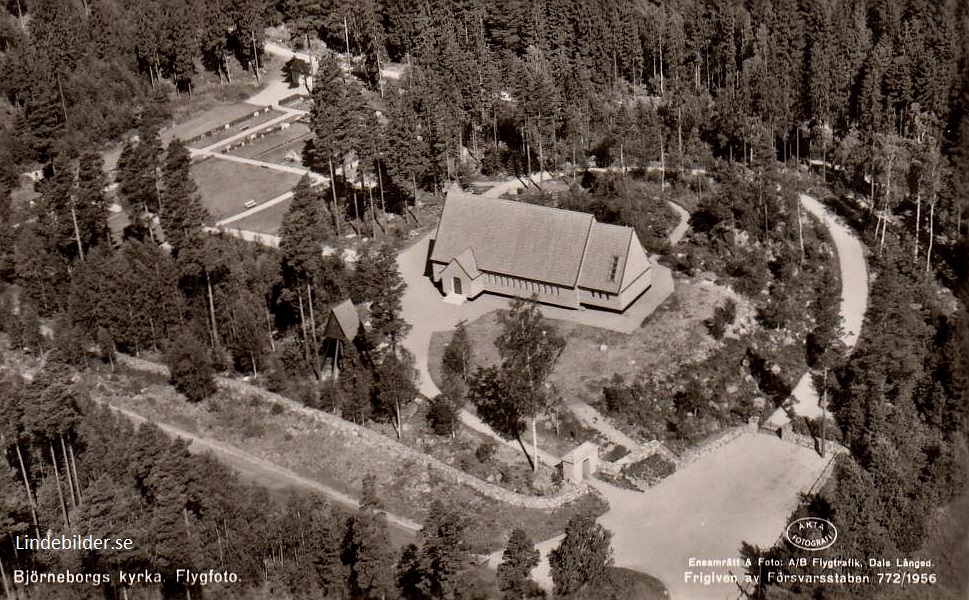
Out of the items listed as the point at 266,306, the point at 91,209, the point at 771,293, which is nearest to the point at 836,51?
the point at 771,293

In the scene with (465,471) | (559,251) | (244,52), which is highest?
(244,52)

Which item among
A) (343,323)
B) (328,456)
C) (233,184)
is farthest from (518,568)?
(233,184)

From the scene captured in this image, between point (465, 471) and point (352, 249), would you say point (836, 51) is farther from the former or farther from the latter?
point (465, 471)

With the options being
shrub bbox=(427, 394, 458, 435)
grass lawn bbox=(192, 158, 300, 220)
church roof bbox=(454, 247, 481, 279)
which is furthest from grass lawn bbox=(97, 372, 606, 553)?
grass lawn bbox=(192, 158, 300, 220)

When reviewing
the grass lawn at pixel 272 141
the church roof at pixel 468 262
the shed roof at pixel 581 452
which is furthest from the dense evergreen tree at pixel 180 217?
the grass lawn at pixel 272 141

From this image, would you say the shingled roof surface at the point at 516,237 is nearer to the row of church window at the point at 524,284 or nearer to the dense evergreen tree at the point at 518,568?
the row of church window at the point at 524,284

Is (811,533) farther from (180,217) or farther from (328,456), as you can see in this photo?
(180,217)

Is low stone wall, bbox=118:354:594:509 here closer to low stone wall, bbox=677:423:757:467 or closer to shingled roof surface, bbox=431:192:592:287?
low stone wall, bbox=677:423:757:467
